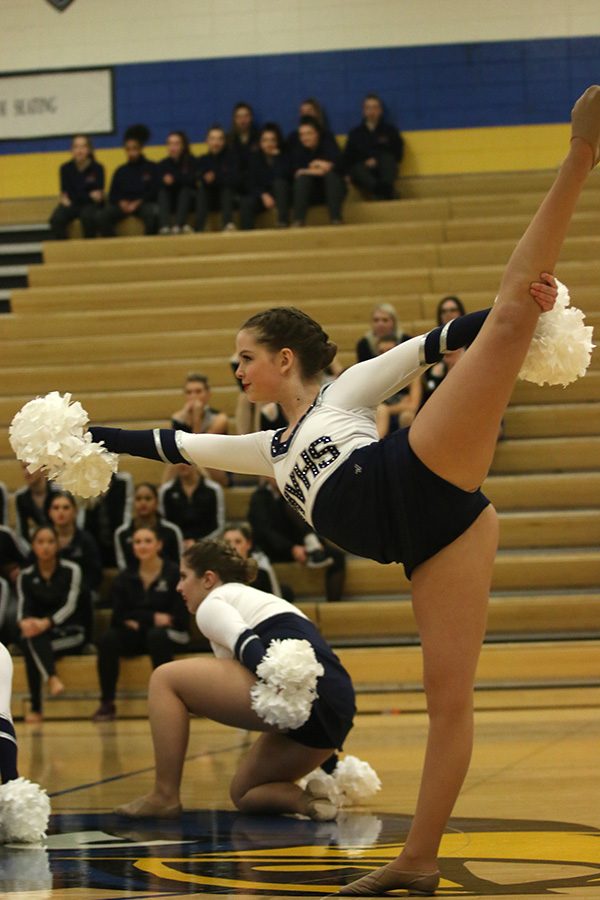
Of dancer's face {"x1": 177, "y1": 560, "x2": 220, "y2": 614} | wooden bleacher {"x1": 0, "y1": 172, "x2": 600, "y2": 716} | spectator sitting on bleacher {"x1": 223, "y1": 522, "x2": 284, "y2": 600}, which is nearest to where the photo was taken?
dancer's face {"x1": 177, "y1": 560, "x2": 220, "y2": 614}

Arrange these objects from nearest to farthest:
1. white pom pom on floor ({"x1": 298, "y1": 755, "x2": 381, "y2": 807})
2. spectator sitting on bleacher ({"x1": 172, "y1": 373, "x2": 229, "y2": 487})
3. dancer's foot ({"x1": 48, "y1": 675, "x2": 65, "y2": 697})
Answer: white pom pom on floor ({"x1": 298, "y1": 755, "x2": 381, "y2": 807}), dancer's foot ({"x1": 48, "y1": 675, "x2": 65, "y2": 697}), spectator sitting on bleacher ({"x1": 172, "y1": 373, "x2": 229, "y2": 487})

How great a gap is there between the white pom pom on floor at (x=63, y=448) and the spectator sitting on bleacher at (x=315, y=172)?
9156mm

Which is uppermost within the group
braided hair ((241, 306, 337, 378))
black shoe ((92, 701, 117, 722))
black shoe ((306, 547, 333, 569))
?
braided hair ((241, 306, 337, 378))

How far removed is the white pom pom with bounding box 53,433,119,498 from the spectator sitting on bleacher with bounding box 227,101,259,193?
31.4 feet

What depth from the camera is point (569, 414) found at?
9992 millimetres

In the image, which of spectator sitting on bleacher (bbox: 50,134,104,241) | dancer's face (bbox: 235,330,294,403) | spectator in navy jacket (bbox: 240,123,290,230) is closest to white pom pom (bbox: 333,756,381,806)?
dancer's face (bbox: 235,330,294,403)

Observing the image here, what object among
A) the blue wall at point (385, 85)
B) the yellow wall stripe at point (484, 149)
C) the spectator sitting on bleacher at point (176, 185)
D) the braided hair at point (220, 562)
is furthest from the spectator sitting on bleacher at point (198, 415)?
the blue wall at point (385, 85)

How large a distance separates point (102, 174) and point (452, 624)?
10613 millimetres

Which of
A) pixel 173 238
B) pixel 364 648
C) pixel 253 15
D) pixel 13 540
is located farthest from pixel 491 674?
pixel 253 15

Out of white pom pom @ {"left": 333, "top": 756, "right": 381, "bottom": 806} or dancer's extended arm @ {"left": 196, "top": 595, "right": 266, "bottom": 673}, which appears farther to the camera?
white pom pom @ {"left": 333, "top": 756, "right": 381, "bottom": 806}

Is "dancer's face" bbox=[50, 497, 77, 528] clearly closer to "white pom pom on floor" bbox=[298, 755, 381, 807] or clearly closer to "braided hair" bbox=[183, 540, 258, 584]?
"braided hair" bbox=[183, 540, 258, 584]

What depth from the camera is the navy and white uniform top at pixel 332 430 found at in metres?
3.32

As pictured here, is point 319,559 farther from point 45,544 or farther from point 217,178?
point 217,178

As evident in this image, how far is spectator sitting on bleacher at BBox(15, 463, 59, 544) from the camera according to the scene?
930 cm
